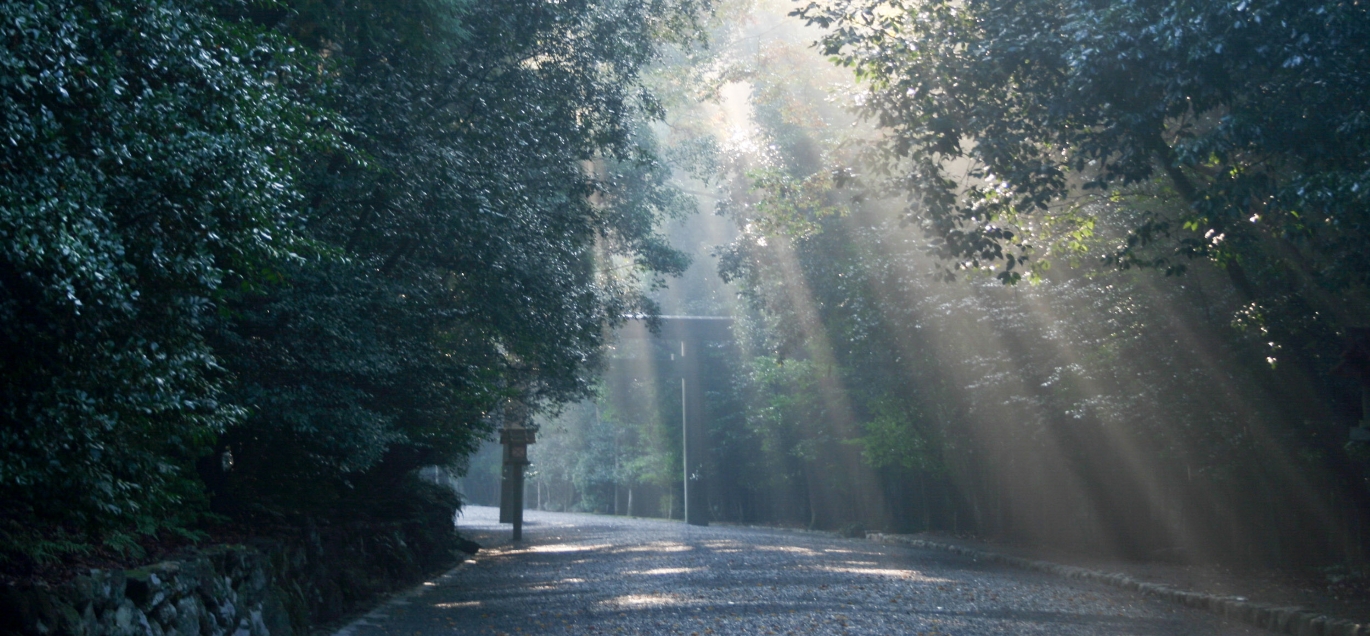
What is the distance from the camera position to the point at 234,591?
313 inches

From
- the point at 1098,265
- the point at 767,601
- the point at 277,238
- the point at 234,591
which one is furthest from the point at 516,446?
the point at 277,238

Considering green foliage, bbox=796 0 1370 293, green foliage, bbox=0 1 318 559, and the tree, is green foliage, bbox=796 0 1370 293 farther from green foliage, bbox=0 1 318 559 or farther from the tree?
green foliage, bbox=0 1 318 559

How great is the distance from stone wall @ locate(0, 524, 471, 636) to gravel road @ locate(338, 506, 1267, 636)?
1.72 feet

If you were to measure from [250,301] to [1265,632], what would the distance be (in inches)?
334

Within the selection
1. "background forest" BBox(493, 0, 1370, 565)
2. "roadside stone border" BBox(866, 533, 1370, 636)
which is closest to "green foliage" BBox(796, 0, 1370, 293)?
"background forest" BBox(493, 0, 1370, 565)

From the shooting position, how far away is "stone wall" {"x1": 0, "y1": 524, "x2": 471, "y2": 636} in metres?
5.30

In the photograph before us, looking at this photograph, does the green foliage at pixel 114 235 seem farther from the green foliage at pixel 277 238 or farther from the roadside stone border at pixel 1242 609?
the roadside stone border at pixel 1242 609

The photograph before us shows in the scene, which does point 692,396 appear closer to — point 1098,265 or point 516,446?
point 516,446

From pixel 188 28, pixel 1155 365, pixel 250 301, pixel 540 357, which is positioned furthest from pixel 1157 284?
pixel 188 28

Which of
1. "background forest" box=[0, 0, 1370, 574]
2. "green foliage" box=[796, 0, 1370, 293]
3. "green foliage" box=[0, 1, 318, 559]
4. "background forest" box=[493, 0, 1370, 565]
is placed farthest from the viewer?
"background forest" box=[493, 0, 1370, 565]

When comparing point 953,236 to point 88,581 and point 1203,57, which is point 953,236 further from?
point 88,581

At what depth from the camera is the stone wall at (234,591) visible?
209 inches

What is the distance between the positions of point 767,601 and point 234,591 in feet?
16.9

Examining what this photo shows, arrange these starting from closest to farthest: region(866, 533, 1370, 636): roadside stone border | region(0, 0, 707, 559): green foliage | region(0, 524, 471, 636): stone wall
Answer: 1. region(0, 0, 707, 559): green foliage
2. region(0, 524, 471, 636): stone wall
3. region(866, 533, 1370, 636): roadside stone border
